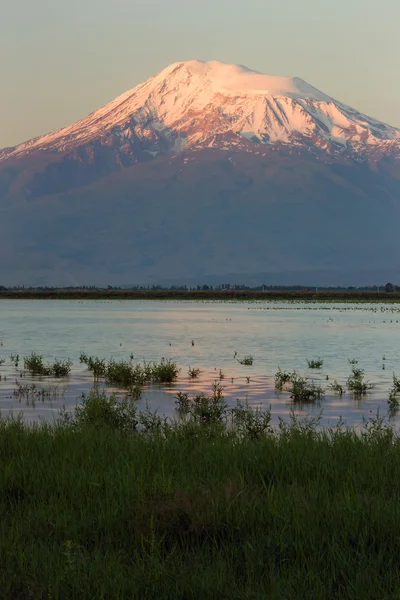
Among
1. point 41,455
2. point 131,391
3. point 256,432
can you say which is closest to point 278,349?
point 131,391

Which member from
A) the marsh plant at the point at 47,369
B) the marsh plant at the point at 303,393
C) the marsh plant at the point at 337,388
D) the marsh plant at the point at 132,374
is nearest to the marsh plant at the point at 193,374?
the marsh plant at the point at 132,374

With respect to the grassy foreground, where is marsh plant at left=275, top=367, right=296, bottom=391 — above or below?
below

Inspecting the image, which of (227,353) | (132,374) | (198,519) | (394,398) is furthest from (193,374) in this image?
(198,519)

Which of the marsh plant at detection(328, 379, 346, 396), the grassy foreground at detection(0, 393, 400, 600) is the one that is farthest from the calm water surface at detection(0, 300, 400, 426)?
the grassy foreground at detection(0, 393, 400, 600)

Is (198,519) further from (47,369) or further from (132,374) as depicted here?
(47,369)

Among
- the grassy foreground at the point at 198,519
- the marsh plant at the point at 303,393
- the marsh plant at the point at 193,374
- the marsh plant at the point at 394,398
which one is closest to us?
the grassy foreground at the point at 198,519

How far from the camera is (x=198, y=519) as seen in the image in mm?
9898

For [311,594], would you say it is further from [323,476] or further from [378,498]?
[323,476]

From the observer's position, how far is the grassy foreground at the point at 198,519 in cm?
825

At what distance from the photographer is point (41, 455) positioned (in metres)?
13.1

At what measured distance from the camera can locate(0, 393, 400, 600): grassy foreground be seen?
27.1ft

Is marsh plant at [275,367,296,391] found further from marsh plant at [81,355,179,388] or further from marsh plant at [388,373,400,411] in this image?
marsh plant at [81,355,179,388]

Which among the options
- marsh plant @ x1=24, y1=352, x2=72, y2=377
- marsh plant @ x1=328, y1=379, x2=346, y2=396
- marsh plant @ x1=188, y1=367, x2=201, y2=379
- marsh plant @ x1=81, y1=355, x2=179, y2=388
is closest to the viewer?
marsh plant @ x1=328, y1=379, x2=346, y2=396

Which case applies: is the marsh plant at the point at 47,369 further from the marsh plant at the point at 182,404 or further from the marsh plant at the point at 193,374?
the marsh plant at the point at 182,404
